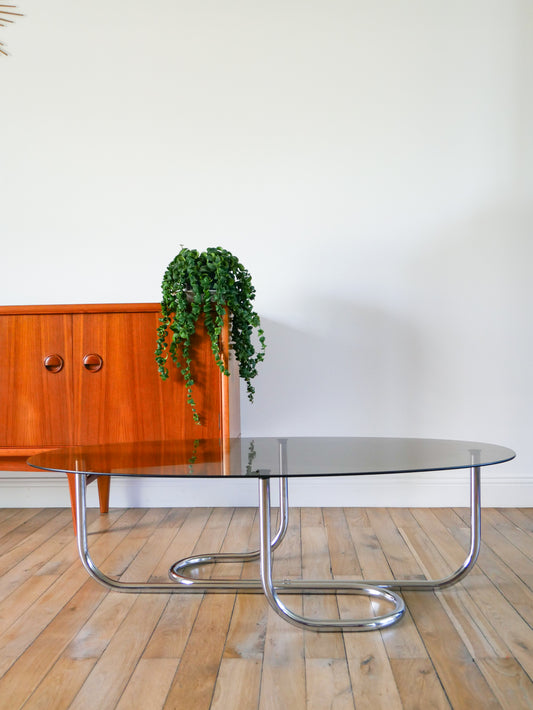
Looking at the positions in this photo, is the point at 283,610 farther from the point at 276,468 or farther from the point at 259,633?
the point at 276,468

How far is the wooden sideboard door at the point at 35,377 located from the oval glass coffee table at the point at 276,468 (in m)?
0.53

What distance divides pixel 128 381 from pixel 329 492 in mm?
952

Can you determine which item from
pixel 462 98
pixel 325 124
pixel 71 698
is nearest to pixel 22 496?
pixel 71 698

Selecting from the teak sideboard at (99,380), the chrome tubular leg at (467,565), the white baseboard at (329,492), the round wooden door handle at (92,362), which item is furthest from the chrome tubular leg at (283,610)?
the white baseboard at (329,492)

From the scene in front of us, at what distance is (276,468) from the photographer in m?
1.33

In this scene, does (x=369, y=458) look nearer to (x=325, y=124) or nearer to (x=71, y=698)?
(x=71, y=698)

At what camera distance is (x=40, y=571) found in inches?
73.3

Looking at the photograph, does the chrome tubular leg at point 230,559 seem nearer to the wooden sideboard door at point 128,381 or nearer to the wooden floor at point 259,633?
the wooden floor at point 259,633

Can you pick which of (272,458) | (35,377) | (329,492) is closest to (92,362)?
(35,377)

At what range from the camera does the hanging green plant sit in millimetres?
2119

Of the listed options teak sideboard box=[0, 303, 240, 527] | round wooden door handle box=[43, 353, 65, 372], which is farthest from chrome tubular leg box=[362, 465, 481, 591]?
round wooden door handle box=[43, 353, 65, 372]

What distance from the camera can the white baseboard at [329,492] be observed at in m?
2.60

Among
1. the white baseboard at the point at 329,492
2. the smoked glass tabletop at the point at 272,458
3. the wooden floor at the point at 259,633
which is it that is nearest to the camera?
the wooden floor at the point at 259,633

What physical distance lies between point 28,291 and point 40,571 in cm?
125
